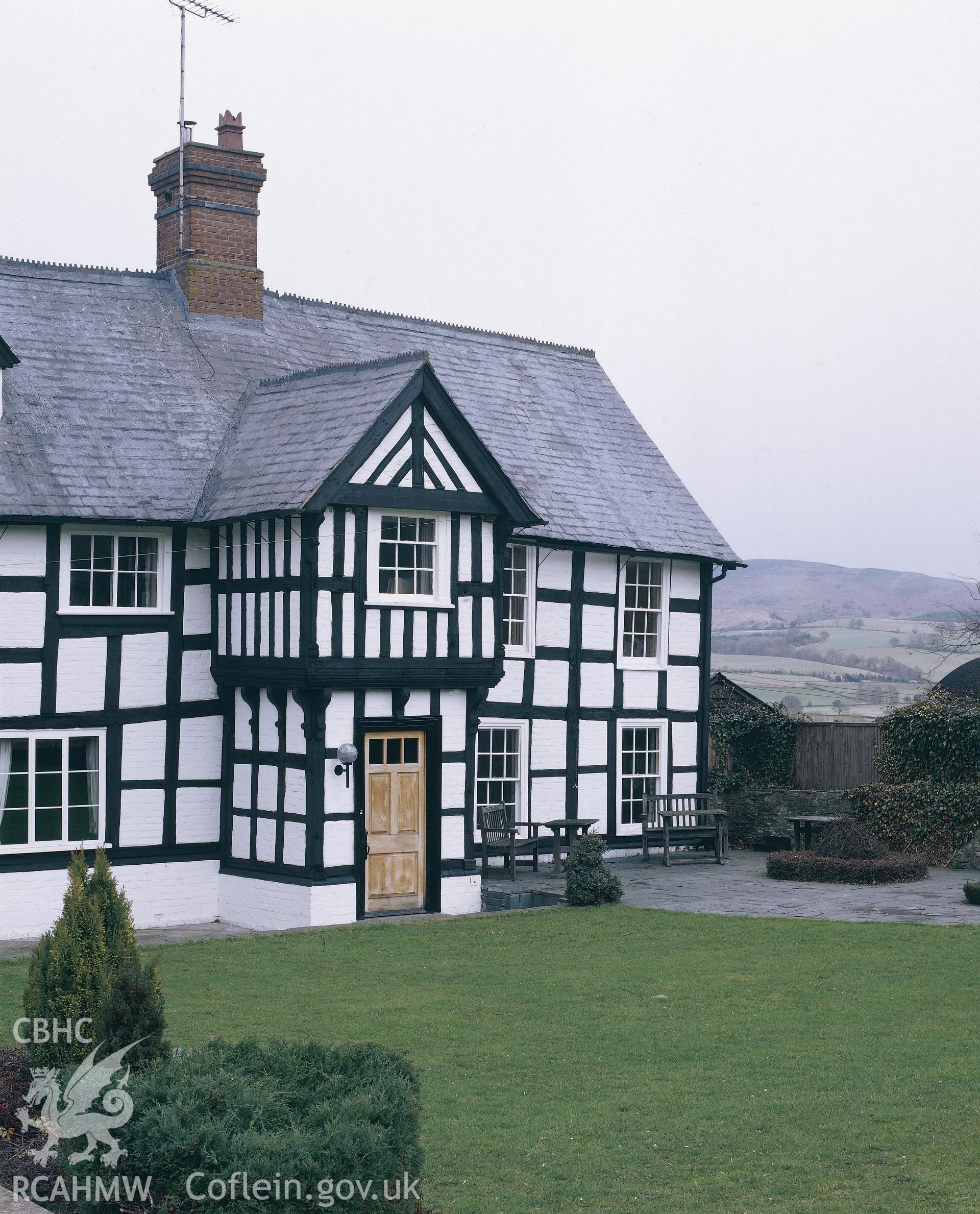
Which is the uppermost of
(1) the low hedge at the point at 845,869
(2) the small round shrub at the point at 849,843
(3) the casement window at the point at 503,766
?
(3) the casement window at the point at 503,766

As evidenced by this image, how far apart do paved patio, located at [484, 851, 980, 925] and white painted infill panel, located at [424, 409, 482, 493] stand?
617 centimetres

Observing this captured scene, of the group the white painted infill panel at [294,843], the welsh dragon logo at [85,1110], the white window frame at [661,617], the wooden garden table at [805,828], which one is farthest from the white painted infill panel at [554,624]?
the welsh dragon logo at [85,1110]

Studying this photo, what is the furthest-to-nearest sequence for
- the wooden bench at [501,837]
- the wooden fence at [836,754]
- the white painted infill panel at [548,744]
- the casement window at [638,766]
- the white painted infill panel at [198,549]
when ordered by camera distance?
the wooden fence at [836,754] < the casement window at [638,766] < the white painted infill panel at [548,744] < the wooden bench at [501,837] < the white painted infill panel at [198,549]

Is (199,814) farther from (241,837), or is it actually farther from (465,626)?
(465,626)

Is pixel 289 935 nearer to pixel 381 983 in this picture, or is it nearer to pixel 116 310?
pixel 381 983

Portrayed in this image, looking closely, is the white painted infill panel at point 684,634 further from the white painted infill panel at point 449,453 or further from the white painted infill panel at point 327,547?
the white painted infill panel at point 327,547

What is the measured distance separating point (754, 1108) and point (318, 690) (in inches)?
409

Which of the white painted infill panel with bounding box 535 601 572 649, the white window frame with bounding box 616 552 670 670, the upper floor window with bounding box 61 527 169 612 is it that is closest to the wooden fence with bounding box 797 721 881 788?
the white window frame with bounding box 616 552 670 670

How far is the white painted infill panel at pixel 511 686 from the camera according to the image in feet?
81.3

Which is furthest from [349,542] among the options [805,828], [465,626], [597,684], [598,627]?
[805,828]

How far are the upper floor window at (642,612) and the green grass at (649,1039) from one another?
287 inches

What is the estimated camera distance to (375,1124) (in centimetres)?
769

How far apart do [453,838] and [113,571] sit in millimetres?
6041

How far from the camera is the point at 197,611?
2114 centimetres
